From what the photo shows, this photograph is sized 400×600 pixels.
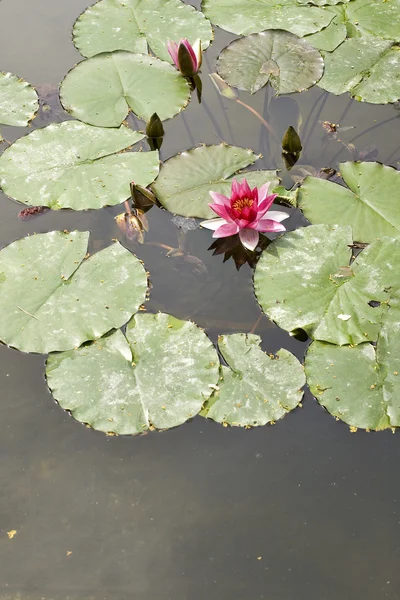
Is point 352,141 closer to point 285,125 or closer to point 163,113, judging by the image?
point 285,125

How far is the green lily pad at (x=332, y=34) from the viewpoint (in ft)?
14.5

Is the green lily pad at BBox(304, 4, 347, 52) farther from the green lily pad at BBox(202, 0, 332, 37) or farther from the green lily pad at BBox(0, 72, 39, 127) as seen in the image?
the green lily pad at BBox(0, 72, 39, 127)

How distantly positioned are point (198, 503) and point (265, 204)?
1668 mm

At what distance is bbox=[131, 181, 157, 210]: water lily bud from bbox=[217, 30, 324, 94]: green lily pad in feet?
4.19

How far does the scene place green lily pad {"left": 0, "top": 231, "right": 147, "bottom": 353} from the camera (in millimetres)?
3021

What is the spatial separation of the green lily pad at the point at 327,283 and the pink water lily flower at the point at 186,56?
1618mm

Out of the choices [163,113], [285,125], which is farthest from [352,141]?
[163,113]

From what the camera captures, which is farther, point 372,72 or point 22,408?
point 372,72

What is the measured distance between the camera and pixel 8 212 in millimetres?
3820

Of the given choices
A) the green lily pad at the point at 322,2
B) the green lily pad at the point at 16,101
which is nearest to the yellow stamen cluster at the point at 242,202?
the green lily pad at the point at 16,101

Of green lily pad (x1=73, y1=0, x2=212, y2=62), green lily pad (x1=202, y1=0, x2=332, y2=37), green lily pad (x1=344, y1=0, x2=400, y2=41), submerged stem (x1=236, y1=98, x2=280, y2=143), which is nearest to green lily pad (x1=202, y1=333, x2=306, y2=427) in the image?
submerged stem (x1=236, y1=98, x2=280, y2=143)

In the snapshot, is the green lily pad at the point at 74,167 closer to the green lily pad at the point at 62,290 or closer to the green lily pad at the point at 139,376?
the green lily pad at the point at 62,290

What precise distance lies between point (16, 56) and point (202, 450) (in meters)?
3.85

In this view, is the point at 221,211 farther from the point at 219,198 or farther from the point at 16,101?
the point at 16,101
